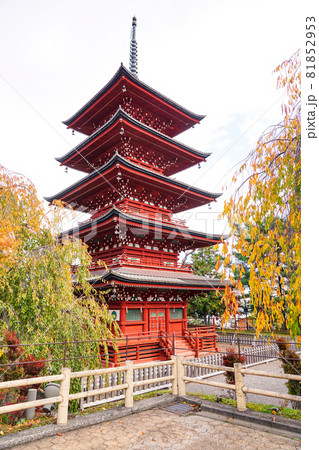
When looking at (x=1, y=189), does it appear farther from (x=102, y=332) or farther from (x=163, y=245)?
(x=163, y=245)

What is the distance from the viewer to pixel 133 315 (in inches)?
554

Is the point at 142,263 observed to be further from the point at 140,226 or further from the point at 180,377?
the point at 180,377

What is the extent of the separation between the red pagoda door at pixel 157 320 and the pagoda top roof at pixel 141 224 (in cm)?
425

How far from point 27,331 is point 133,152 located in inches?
477

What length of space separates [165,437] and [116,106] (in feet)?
54.1

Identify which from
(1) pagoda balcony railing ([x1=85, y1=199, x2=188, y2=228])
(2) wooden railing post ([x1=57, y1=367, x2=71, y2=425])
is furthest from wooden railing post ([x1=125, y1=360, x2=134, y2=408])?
(1) pagoda balcony railing ([x1=85, y1=199, x2=188, y2=228])

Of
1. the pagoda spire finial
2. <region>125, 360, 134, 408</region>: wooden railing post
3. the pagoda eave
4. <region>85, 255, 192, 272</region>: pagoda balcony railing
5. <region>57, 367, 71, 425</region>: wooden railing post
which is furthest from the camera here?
the pagoda spire finial

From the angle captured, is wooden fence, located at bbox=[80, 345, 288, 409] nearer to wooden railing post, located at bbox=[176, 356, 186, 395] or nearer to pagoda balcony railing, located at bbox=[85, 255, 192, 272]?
wooden railing post, located at bbox=[176, 356, 186, 395]

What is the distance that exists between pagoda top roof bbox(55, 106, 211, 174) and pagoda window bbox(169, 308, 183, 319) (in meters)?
9.36

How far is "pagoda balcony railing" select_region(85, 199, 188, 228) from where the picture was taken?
14766 mm

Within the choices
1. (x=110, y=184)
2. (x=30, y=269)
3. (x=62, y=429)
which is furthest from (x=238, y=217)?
(x=110, y=184)

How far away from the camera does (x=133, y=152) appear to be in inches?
648

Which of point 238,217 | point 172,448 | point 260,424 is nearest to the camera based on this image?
point 238,217

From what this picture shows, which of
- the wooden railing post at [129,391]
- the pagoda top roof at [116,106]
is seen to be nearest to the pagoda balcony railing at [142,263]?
the wooden railing post at [129,391]
